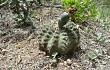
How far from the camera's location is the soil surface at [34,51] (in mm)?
3461

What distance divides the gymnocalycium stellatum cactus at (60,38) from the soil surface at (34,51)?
0.12 meters

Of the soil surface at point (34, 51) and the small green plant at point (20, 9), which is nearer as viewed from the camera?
the soil surface at point (34, 51)


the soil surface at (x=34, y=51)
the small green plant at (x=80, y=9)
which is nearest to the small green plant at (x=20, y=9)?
the soil surface at (x=34, y=51)

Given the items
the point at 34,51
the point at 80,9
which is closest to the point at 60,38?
the point at 34,51

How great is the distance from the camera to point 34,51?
3.69 m

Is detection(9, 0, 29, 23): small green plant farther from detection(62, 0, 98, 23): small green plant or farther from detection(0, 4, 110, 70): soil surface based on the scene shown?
detection(62, 0, 98, 23): small green plant

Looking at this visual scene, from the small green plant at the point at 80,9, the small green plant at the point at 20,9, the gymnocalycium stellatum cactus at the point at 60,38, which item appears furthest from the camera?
the small green plant at the point at 80,9

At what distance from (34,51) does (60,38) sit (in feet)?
1.46

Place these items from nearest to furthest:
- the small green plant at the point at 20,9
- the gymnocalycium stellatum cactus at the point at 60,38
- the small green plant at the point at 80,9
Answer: the gymnocalycium stellatum cactus at the point at 60,38, the small green plant at the point at 20,9, the small green plant at the point at 80,9

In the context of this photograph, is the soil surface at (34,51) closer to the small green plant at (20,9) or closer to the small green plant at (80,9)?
the small green plant at (20,9)

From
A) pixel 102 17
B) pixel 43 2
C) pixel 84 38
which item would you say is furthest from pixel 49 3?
pixel 84 38

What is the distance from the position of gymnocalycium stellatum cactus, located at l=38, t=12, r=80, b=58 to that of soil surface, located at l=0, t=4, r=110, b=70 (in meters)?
0.12

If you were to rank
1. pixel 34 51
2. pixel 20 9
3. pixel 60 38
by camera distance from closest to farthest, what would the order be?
pixel 60 38 → pixel 34 51 → pixel 20 9

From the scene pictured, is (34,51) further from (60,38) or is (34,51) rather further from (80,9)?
(80,9)
